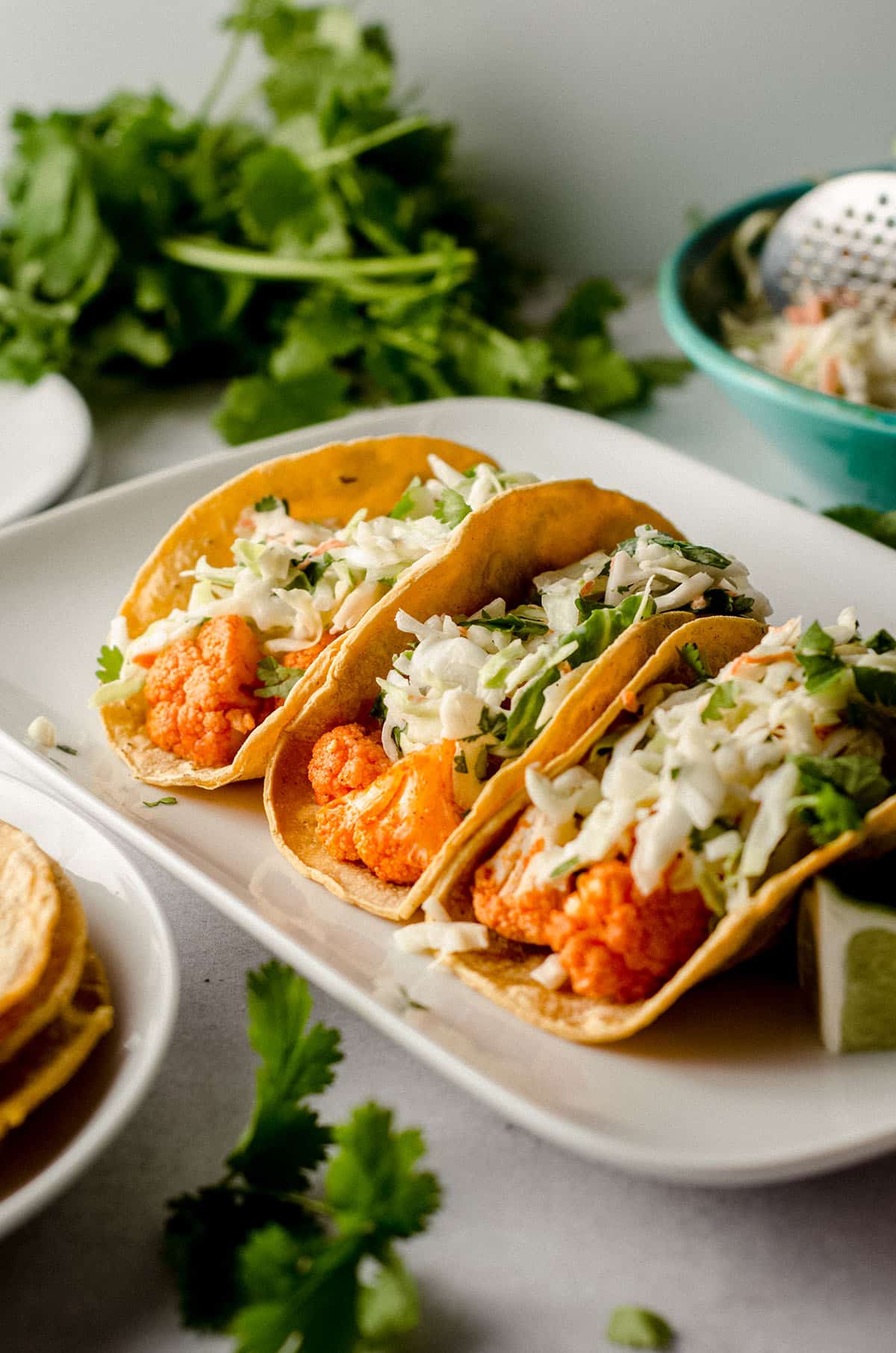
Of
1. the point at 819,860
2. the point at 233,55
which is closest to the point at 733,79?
the point at 233,55

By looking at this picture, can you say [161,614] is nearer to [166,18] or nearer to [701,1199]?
[701,1199]

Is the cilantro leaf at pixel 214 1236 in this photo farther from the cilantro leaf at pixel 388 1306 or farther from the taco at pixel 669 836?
the taco at pixel 669 836

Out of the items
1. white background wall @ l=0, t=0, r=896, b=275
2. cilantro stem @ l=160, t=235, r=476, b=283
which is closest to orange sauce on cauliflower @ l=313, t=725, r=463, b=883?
cilantro stem @ l=160, t=235, r=476, b=283

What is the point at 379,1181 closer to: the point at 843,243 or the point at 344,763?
the point at 344,763

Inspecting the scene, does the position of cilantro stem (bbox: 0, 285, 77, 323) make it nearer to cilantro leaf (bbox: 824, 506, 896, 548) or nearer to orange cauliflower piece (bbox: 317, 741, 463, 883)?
cilantro leaf (bbox: 824, 506, 896, 548)

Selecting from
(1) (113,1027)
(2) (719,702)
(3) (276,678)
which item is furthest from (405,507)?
(1) (113,1027)

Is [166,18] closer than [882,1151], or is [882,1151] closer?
[882,1151]
